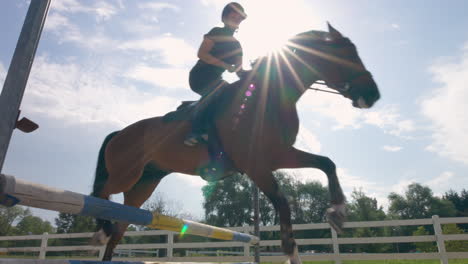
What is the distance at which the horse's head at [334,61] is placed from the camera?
11.7 ft

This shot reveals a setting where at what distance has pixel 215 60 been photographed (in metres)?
3.70

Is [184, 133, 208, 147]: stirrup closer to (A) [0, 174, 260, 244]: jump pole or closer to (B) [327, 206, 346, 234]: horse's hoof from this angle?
(A) [0, 174, 260, 244]: jump pole

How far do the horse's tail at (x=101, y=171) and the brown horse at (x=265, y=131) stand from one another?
2 centimetres

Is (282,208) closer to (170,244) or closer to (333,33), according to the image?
(333,33)

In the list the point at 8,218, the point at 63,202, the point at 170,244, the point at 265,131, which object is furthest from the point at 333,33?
the point at 8,218

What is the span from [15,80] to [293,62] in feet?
9.25

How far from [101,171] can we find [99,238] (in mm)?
1121

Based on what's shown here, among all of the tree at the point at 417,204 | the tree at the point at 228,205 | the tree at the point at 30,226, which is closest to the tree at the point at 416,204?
the tree at the point at 417,204

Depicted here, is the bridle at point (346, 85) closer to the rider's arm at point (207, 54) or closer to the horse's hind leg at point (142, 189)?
the rider's arm at point (207, 54)

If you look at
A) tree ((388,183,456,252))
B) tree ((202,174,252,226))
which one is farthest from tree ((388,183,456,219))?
tree ((202,174,252,226))

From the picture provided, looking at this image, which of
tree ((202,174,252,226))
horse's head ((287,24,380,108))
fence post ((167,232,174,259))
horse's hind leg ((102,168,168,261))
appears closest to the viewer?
horse's head ((287,24,380,108))

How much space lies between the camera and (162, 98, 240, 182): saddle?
11.5ft

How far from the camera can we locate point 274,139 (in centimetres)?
322

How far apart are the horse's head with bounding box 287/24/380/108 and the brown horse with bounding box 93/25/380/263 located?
0.01 metres
